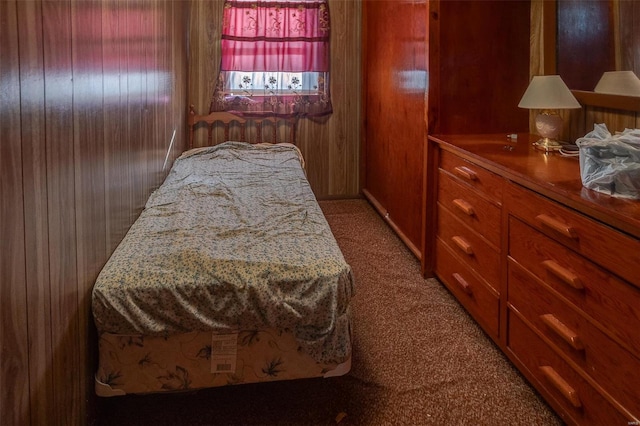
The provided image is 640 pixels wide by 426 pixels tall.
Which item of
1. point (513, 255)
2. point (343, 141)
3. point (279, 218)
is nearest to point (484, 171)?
point (513, 255)

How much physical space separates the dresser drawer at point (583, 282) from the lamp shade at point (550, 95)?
62cm

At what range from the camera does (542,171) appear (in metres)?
1.82

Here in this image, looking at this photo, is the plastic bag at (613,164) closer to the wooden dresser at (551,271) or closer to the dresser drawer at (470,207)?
the wooden dresser at (551,271)

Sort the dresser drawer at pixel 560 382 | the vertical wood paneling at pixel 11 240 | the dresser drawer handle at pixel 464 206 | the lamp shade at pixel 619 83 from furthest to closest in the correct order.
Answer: the dresser drawer handle at pixel 464 206
the lamp shade at pixel 619 83
the dresser drawer at pixel 560 382
the vertical wood paneling at pixel 11 240

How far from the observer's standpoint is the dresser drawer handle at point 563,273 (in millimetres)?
1481

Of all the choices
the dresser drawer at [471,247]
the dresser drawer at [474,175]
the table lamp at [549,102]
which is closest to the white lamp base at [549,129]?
the table lamp at [549,102]

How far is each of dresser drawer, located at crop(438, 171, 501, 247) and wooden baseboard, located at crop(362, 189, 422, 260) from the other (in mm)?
505

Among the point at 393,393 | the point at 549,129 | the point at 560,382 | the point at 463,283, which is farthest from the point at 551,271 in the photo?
the point at 549,129

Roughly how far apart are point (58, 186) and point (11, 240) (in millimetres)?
297

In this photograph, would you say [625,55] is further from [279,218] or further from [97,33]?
[97,33]

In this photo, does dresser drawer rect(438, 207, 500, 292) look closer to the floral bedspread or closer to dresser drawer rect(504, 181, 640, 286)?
dresser drawer rect(504, 181, 640, 286)

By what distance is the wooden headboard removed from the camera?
4449 millimetres

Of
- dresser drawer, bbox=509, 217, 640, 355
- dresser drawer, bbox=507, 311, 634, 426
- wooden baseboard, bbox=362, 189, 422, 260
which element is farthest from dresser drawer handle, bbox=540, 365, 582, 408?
wooden baseboard, bbox=362, 189, 422, 260

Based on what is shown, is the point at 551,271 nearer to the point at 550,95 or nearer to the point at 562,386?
the point at 562,386
